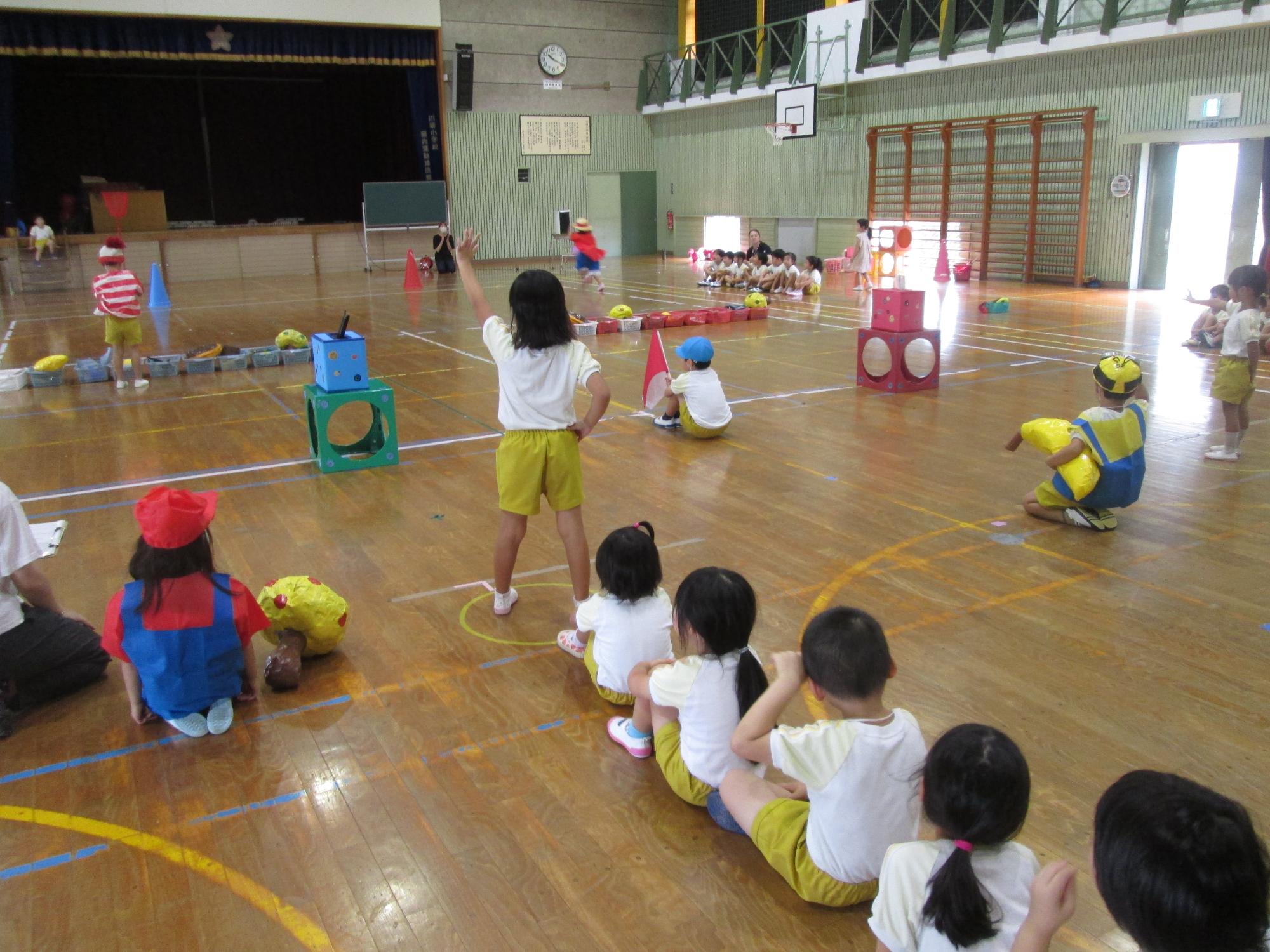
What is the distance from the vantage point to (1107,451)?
514 centimetres

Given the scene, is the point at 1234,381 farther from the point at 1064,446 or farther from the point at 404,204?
the point at 404,204

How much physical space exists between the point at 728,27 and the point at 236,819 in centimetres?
2548

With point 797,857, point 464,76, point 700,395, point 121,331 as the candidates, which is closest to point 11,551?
point 797,857

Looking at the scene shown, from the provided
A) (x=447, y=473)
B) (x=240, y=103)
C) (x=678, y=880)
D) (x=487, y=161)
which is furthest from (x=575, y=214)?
(x=678, y=880)

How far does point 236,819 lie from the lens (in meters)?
2.96

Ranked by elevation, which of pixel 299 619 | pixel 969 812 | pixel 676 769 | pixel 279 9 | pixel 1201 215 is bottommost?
pixel 676 769

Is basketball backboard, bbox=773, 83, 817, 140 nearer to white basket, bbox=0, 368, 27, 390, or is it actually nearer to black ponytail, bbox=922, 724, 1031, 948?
white basket, bbox=0, 368, 27, 390

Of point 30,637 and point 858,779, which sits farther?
point 30,637

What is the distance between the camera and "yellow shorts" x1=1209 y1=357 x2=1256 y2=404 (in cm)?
632

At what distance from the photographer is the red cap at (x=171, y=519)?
321 cm

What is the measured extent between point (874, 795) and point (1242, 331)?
209 inches

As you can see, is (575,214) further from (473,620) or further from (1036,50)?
(473,620)

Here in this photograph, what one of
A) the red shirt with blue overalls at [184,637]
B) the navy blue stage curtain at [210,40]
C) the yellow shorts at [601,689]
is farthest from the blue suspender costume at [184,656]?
the navy blue stage curtain at [210,40]

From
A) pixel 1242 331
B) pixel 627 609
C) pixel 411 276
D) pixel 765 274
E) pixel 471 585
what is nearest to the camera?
pixel 627 609
